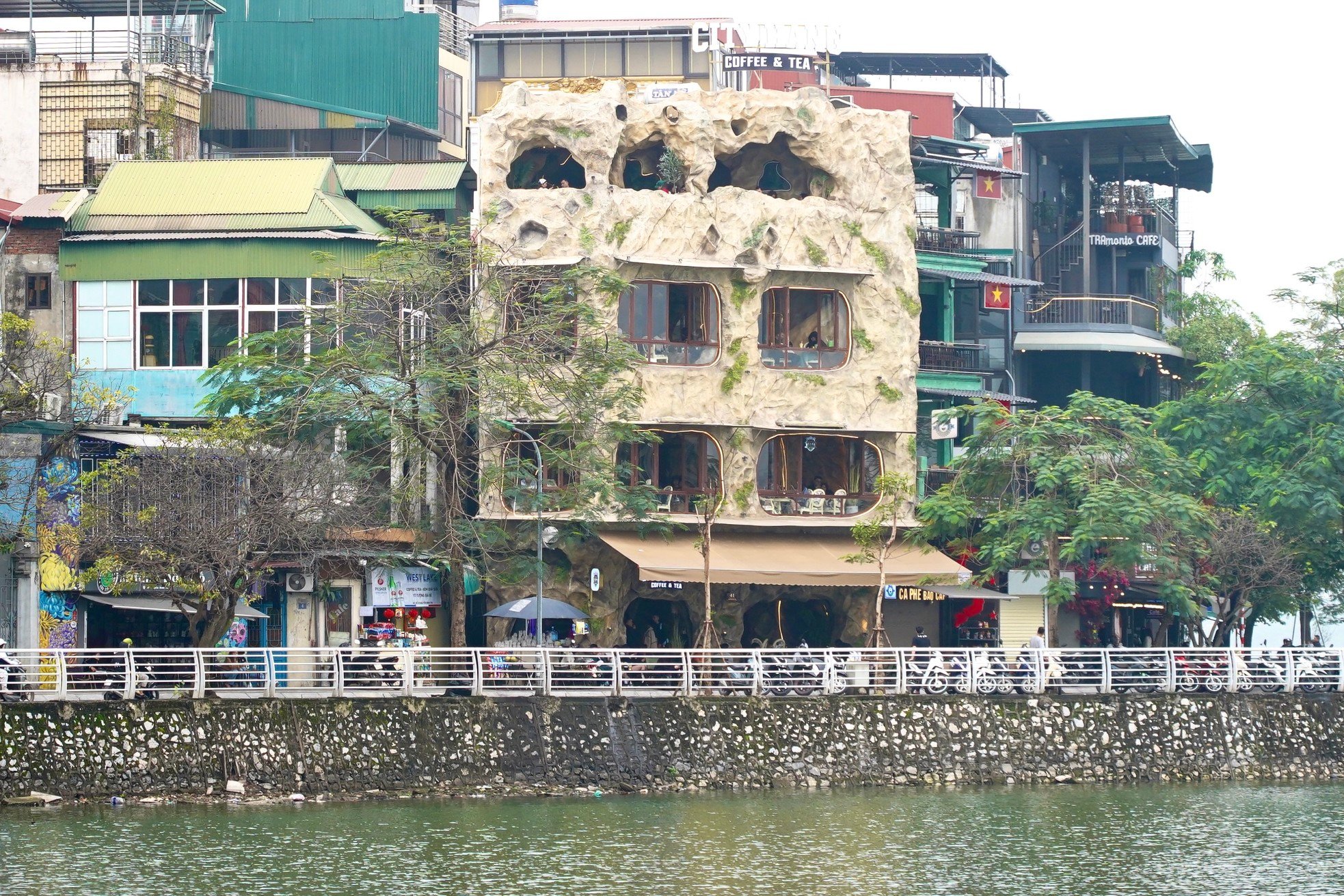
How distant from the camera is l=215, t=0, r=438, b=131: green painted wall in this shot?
6212cm

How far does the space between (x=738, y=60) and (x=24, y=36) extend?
1836 centimetres

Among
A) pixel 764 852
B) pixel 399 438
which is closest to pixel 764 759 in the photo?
pixel 764 852

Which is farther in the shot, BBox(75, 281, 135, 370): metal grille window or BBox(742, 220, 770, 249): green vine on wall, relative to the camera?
BBox(742, 220, 770, 249): green vine on wall

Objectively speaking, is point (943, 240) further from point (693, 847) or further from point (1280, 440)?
point (693, 847)

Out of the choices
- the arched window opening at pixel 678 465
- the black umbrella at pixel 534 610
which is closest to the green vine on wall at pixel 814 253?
the arched window opening at pixel 678 465

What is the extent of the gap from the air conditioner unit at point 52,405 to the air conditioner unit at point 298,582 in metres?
5.97

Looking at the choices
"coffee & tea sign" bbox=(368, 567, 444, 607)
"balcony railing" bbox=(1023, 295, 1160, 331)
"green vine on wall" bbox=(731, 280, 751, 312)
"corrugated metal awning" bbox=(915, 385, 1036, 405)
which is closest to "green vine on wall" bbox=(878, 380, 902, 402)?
"corrugated metal awning" bbox=(915, 385, 1036, 405)

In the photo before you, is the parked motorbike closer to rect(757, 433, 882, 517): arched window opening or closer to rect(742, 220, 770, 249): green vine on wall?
rect(757, 433, 882, 517): arched window opening

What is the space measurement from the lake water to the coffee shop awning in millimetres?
8594

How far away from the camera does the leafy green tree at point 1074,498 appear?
45.5m

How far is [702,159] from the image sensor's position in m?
48.8

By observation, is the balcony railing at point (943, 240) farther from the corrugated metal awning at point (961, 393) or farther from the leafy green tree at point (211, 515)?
the leafy green tree at point (211, 515)

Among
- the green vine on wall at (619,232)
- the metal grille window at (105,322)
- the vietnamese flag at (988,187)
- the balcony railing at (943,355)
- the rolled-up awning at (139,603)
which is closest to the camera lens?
the rolled-up awning at (139,603)

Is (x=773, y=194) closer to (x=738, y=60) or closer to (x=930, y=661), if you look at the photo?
(x=738, y=60)
